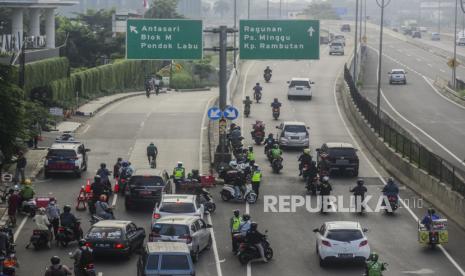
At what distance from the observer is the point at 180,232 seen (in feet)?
99.8

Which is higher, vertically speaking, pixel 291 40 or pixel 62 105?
pixel 291 40

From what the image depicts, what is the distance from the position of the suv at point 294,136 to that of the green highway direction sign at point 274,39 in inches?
183

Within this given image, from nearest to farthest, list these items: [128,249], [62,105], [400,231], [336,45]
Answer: [128,249] → [400,231] → [62,105] → [336,45]

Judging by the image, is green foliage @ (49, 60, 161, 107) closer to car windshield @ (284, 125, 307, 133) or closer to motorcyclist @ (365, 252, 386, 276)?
car windshield @ (284, 125, 307, 133)

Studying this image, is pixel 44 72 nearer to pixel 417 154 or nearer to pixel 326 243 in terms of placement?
pixel 417 154

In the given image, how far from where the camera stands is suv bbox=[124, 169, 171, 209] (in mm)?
38969

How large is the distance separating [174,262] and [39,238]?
8.15 m

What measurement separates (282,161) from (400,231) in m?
15.8

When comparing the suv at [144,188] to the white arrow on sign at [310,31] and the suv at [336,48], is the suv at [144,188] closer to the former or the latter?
the white arrow on sign at [310,31]

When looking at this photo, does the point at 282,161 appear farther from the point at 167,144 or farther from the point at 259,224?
the point at 259,224

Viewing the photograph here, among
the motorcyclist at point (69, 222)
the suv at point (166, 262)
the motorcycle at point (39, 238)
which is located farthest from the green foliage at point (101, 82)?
the suv at point (166, 262)

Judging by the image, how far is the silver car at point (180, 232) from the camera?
3027 centimetres

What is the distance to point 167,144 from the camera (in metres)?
58.6

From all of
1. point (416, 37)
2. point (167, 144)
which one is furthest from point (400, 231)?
point (416, 37)
